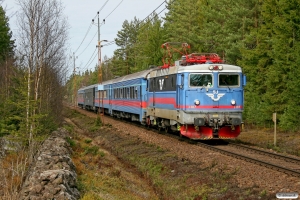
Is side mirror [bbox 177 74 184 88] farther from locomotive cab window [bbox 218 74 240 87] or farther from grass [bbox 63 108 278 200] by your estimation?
grass [bbox 63 108 278 200]

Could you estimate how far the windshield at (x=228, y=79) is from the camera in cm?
1703

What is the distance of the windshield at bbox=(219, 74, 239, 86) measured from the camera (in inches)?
671

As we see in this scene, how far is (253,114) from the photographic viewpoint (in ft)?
87.1

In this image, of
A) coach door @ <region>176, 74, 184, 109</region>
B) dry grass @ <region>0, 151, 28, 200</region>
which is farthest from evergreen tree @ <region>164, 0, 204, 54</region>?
dry grass @ <region>0, 151, 28, 200</region>

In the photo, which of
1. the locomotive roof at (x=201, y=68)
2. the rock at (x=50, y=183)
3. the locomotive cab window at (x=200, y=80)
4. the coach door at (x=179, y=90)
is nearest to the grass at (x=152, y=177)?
the rock at (x=50, y=183)

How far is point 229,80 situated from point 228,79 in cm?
6

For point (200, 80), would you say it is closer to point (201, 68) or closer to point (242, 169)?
point (201, 68)

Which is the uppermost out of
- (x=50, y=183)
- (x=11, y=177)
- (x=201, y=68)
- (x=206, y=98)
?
(x=201, y=68)

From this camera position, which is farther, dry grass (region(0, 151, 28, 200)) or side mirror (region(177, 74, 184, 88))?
side mirror (region(177, 74, 184, 88))

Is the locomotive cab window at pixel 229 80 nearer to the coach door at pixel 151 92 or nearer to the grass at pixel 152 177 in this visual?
the grass at pixel 152 177

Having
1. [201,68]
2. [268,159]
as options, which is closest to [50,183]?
[268,159]

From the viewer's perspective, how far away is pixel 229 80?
17.1 meters

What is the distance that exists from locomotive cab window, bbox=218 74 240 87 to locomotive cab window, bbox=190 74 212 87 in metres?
0.46

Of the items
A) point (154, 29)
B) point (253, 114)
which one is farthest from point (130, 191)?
point (154, 29)
